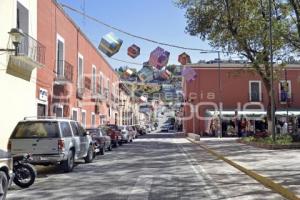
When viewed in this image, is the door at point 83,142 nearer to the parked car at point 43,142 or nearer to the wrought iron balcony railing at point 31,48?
the parked car at point 43,142

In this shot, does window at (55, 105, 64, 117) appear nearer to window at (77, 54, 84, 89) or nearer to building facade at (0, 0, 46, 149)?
building facade at (0, 0, 46, 149)

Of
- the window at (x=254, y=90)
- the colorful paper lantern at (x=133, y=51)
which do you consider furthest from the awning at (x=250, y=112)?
the colorful paper lantern at (x=133, y=51)

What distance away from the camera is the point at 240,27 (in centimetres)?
3225

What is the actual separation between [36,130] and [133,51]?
796 inches

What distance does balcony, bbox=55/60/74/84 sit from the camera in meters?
29.9

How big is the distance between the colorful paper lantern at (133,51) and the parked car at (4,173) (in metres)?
25.7

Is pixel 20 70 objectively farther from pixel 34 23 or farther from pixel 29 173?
pixel 29 173

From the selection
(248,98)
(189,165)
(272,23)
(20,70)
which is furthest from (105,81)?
(189,165)

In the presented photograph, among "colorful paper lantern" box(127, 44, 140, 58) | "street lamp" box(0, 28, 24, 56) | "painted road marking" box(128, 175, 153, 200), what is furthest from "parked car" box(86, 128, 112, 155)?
"painted road marking" box(128, 175, 153, 200)

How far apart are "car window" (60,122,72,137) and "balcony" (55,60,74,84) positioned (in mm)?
11551

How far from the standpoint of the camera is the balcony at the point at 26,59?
2117cm

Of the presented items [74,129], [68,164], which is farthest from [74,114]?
[68,164]

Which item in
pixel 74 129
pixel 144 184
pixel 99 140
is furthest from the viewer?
pixel 99 140

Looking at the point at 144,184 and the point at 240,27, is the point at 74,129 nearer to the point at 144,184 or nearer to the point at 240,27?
the point at 144,184
